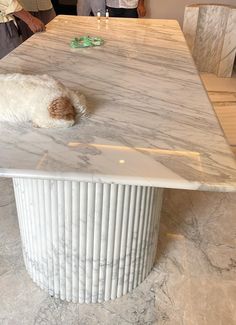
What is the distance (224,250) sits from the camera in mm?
1611

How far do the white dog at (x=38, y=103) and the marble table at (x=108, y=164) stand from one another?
0.03 metres

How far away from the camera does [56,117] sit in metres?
0.99

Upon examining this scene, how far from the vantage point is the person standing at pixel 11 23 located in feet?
6.24

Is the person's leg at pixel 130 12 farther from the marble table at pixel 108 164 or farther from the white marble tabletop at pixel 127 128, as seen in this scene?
the marble table at pixel 108 164

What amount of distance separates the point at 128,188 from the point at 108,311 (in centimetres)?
49

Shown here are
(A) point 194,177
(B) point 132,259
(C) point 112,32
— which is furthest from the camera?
(C) point 112,32

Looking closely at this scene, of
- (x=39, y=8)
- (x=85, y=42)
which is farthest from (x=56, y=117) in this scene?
(x=39, y=8)

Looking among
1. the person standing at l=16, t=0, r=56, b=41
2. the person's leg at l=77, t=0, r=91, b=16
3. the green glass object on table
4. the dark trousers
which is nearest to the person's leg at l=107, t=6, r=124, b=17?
the dark trousers

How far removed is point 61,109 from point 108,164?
9.5 inches

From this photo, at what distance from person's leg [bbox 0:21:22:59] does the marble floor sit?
0.87 m

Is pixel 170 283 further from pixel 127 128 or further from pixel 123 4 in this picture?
pixel 123 4

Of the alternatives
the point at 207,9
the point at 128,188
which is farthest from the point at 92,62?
the point at 207,9

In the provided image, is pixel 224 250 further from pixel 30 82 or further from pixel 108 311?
pixel 30 82

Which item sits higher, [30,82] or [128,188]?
[30,82]
